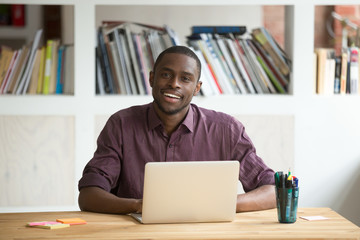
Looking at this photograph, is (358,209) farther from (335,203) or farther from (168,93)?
(168,93)

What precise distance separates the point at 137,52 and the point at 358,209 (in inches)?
57.8

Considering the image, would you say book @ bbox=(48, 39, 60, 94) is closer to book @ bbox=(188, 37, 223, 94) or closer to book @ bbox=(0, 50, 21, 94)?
book @ bbox=(0, 50, 21, 94)

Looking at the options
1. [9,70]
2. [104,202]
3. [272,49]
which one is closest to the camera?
[104,202]

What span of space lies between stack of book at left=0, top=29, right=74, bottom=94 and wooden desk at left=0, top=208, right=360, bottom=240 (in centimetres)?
140

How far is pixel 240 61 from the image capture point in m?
3.48

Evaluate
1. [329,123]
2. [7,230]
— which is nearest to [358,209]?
[329,123]

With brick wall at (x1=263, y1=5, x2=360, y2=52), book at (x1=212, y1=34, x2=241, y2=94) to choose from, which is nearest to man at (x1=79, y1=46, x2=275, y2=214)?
book at (x1=212, y1=34, x2=241, y2=94)

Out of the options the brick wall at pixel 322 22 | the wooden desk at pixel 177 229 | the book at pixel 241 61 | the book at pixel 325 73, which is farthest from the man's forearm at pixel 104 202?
the brick wall at pixel 322 22

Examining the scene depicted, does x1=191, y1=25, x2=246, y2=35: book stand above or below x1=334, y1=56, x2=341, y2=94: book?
above

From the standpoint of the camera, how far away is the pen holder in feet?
6.58

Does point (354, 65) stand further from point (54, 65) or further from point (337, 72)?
point (54, 65)

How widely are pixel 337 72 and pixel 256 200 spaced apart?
58.7 inches

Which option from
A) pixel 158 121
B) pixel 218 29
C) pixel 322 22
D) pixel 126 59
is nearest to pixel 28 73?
pixel 126 59

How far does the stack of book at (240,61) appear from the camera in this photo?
11.4 ft
